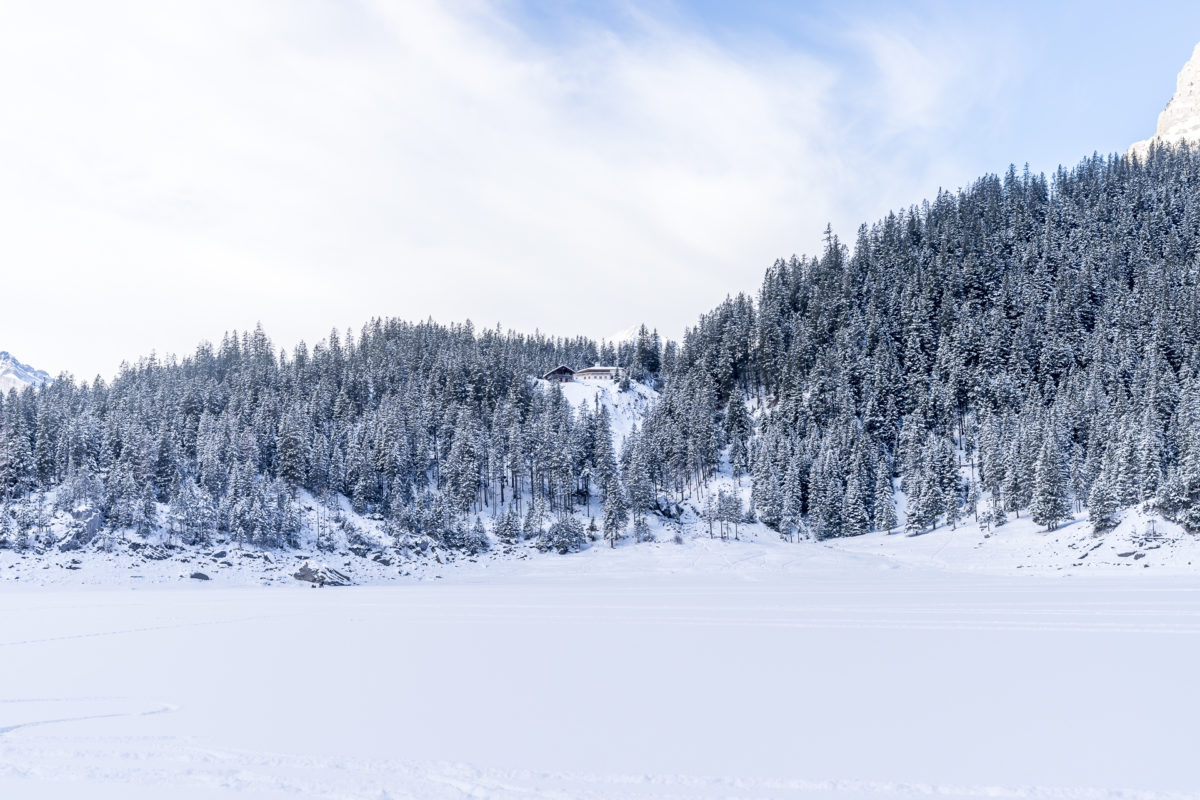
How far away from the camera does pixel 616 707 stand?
503 inches

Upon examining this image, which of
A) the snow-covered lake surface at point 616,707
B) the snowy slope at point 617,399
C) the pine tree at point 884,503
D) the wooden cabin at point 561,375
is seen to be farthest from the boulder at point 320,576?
the wooden cabin at point 561,375

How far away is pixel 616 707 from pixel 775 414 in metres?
108

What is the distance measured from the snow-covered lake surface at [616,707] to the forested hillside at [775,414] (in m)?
52.1

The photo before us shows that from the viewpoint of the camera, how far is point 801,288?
153m

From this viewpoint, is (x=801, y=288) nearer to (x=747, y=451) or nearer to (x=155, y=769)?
(x=747, y=451)

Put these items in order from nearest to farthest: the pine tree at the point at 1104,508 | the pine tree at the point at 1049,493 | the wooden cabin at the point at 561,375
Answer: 1. the pine tree at the point at 1104,508
2. the pine tree at the point at 1049,493
3. the wooden cabin at the point at 561,375

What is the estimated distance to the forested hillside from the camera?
73.3 metres

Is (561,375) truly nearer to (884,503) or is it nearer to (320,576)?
(884,503)

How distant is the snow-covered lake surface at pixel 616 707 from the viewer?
9.30m

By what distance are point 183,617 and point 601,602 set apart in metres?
18.7

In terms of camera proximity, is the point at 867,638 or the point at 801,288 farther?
the point at 801,288

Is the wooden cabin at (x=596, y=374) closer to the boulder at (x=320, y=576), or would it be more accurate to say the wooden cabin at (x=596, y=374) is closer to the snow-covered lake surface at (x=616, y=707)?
the boulder at (x=320, y=576)

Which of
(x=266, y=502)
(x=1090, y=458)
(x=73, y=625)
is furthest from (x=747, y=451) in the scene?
(x=73, y=625)

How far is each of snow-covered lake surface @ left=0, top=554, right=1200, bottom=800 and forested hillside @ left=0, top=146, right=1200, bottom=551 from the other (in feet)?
171
